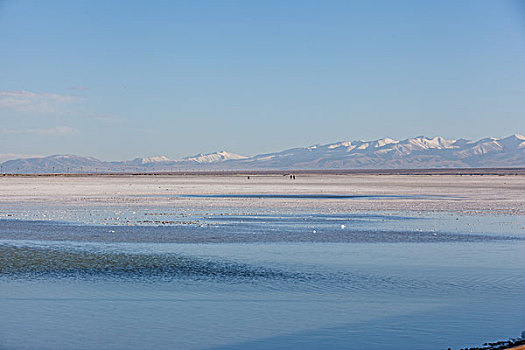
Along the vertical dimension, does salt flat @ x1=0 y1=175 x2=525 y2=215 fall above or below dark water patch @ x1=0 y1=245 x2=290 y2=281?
above

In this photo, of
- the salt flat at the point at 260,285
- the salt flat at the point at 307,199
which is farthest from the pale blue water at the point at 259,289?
the salt flat at the point at 307,199

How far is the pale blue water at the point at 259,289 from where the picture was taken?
11586mm

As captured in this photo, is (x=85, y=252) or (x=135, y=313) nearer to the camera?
(x=135, y=313)

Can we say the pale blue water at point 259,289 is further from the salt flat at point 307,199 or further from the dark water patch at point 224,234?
the salt flat at point 307,199

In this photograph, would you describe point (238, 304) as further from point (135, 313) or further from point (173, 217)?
point (173, 217)

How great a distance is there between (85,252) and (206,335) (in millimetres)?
9772

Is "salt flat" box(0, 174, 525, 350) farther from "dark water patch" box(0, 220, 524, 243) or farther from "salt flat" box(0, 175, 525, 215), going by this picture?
"salt flat" box(0, 175, 525, 215)

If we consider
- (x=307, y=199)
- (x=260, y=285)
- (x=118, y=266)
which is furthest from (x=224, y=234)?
(x=307, y=199)

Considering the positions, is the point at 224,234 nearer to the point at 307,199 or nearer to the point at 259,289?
the point at 259,289

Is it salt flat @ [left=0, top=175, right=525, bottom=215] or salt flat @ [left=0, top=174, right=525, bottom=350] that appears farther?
salt flat @ [left=0, top=175, right=525, bottom=215]

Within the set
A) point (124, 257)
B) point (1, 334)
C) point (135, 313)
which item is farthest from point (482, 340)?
point (124, 257)

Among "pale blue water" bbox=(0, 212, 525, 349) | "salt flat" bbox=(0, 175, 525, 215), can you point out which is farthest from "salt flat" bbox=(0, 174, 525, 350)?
"salt flat" bbox=(0, 175, 525, 215)

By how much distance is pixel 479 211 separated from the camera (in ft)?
120

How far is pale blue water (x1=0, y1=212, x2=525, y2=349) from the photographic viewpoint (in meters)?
11.6
